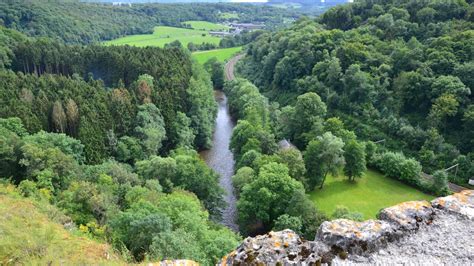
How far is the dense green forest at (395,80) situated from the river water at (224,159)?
9878mm

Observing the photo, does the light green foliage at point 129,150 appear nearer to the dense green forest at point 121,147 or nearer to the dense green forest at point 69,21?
the dense green forest at point 121,147

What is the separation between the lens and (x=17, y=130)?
40.7 metres

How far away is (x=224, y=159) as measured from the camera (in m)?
55.4

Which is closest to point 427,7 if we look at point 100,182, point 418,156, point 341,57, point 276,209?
point 341,57

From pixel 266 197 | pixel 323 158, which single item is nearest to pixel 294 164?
pixel 323 158

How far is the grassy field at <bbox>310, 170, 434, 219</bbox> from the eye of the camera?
40.9 metres

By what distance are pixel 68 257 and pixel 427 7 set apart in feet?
285

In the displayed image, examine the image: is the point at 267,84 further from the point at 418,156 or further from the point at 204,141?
the point at 418,156

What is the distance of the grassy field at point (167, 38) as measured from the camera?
142750 mm

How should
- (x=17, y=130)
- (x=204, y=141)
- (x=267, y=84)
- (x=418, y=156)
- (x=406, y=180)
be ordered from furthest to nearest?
(x=267, y=84) → (x=204, y=141) → (x=418, y=156) → (x=406, y=180) → (x=17, y=130)

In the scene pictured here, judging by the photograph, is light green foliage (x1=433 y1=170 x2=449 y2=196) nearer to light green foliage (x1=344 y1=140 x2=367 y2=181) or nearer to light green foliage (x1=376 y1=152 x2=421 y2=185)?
light green foliage (x1=376 y1=152 x2=421 y2=185)

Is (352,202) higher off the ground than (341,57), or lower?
lower

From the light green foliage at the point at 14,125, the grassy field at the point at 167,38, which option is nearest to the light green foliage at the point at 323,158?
the light green foliage at the point at 14,125

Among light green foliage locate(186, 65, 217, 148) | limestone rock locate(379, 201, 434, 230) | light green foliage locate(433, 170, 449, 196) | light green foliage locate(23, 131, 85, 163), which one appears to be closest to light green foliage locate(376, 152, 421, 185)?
light green foliage locate(433, 170, 449, 196)
